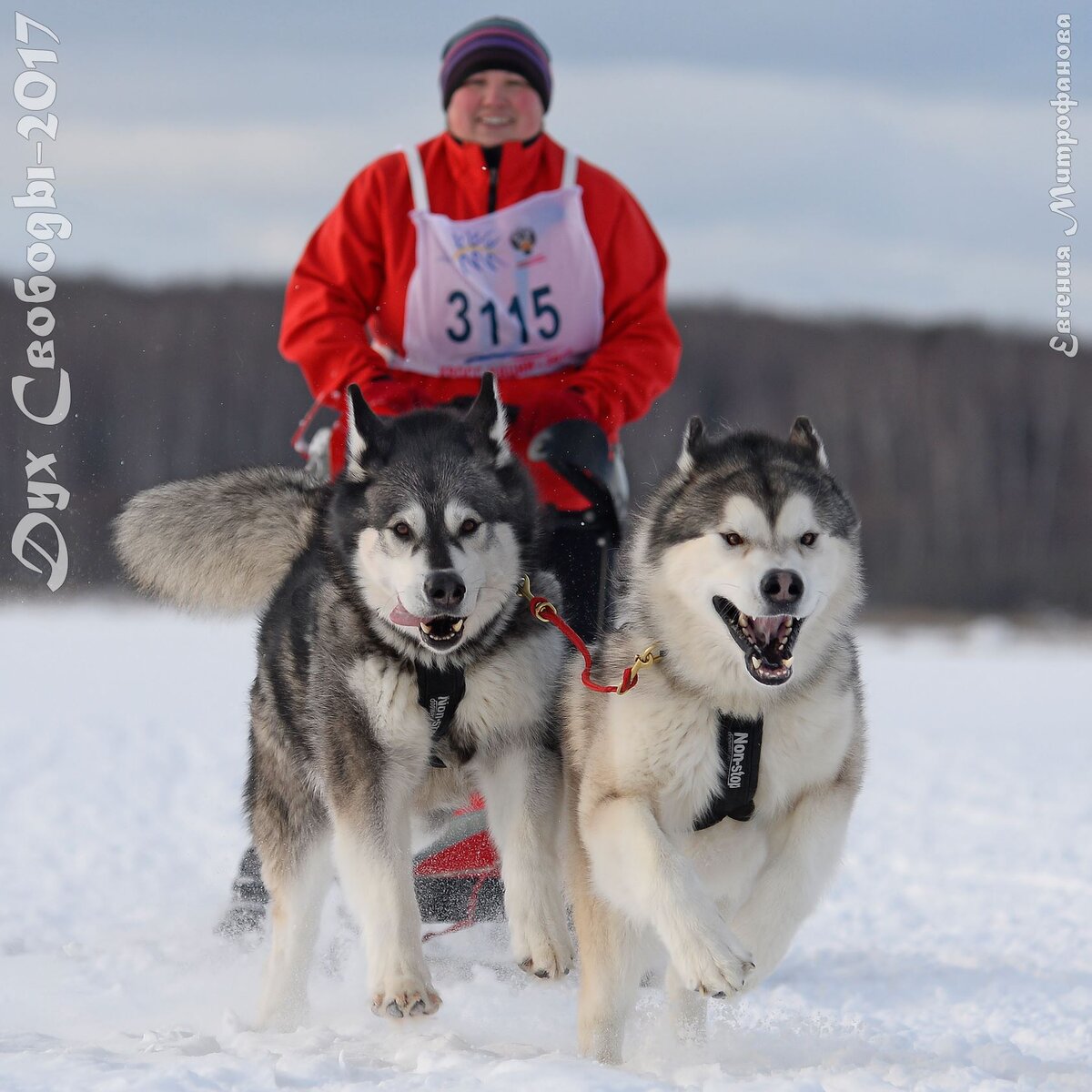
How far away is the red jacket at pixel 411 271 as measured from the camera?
4.01m

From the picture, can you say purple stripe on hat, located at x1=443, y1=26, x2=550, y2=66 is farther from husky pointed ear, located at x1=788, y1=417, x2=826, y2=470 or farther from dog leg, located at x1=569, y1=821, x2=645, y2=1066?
dog leg, located at x1=569, y1=821, x2=645, y2=1066

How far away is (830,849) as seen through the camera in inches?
123

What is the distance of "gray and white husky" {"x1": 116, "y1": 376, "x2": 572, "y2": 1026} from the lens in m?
3.09

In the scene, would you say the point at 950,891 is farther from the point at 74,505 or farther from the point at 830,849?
the point at 74,505

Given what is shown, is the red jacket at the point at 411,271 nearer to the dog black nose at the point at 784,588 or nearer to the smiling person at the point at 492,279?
the smiling person at the point at 492,279

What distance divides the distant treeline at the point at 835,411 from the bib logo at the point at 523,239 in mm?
16409

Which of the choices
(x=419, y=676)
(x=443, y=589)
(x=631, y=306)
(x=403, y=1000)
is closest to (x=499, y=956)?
(x=403, y=1000)

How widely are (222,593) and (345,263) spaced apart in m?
1.00

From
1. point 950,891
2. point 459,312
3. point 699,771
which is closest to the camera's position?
point 699,771

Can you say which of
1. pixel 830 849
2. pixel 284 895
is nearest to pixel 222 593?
pixel 284 895

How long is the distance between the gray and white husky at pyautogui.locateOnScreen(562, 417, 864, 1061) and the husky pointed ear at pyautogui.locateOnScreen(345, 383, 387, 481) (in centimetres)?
65

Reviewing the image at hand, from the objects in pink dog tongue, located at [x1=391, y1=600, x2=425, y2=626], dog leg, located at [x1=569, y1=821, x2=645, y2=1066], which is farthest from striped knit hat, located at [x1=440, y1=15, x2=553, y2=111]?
dog leg, located at [x1=569, y1=821, x2=645, y2=1066]

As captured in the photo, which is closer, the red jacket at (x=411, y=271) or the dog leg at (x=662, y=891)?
the dog leg at (x=662, y=891)

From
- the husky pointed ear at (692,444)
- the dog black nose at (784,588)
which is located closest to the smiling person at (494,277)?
the husky pointed ear at (692,444)
